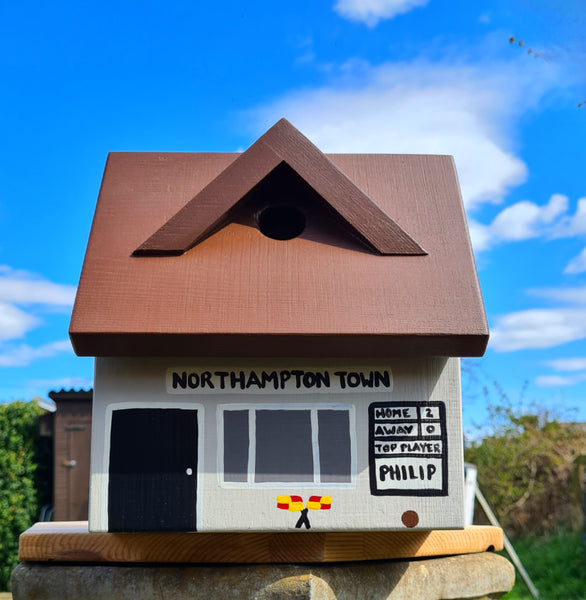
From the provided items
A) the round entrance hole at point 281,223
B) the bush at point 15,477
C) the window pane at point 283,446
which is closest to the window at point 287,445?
the window pane at point 283,446

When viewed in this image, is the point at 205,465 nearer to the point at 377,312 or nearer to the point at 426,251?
the point at 377,312

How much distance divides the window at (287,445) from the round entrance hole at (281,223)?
818 millimetres

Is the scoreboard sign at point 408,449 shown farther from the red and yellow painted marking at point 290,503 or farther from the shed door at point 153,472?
the shed door at point 153,472

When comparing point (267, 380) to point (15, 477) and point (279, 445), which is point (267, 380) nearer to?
point (279, 445)

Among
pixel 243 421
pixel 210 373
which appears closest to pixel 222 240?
pixel 210 373

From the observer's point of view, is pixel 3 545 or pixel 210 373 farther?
pixel 3 545

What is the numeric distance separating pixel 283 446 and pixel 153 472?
0.45m

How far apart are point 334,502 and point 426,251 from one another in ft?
3.19

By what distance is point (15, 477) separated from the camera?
763cm

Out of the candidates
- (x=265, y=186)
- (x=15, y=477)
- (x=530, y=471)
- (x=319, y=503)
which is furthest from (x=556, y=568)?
(x=265, y=186)

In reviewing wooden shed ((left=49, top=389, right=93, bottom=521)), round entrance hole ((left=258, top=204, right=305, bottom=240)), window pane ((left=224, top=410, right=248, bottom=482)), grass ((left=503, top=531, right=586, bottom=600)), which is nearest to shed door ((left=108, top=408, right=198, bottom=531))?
window pane ((left=224, top=410, right=248, bottom=482))

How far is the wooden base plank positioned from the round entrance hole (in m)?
1.19

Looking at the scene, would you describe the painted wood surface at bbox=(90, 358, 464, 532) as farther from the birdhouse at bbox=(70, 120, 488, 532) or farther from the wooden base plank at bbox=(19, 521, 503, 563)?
the wooden base plank at bbox=(19, 521, 503, 563)

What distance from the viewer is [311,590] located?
2502 mm
